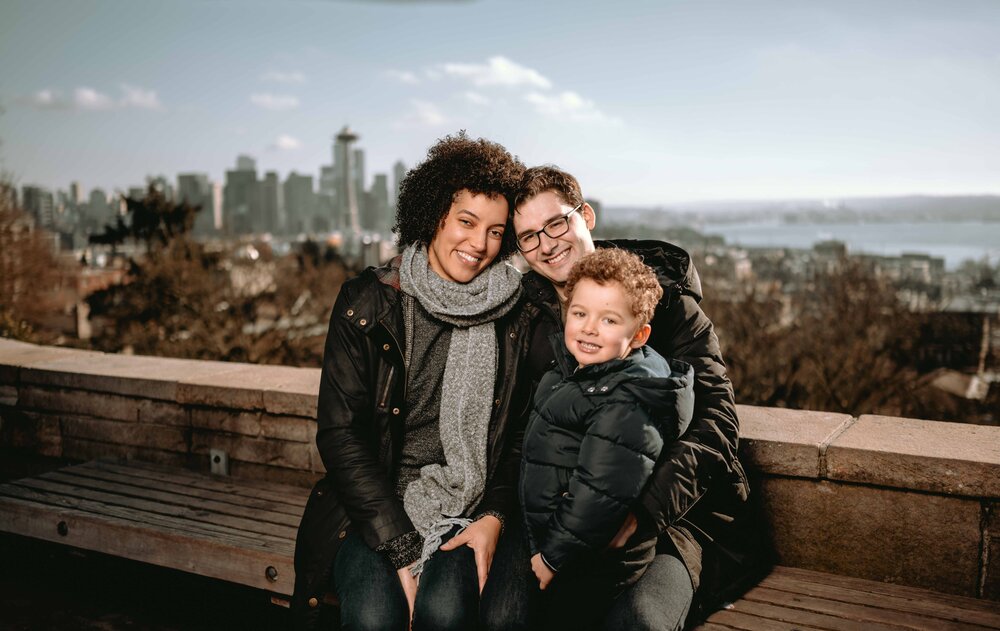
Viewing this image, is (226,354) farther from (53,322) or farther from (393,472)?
(393,472)

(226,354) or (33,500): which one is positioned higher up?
(33,500)

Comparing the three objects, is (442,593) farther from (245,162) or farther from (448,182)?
(245,162)

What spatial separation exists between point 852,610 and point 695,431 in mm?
772

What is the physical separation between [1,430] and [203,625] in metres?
2.15

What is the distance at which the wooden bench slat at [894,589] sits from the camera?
2549 mm

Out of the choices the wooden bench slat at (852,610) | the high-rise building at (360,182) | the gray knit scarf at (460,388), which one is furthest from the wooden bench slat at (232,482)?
the high-rise building at (360,182)

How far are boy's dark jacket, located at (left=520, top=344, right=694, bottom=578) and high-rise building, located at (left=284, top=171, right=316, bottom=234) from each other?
363 ft

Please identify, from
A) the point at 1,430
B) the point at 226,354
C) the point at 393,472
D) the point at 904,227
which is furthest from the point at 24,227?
the point at 904,227

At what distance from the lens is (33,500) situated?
3482 millimetres

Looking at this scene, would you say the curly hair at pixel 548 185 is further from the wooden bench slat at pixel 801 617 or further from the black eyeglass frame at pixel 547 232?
the wooden bench slat at pixel 801 617

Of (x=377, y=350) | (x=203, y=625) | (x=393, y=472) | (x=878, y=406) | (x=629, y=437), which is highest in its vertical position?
(x=377, y=350)

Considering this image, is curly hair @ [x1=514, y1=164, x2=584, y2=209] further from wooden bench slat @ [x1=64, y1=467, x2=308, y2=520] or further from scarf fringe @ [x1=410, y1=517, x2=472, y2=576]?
wooden bench slat @ [x1=64, y1=467, x2=308, y2=520]

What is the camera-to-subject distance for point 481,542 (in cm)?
244

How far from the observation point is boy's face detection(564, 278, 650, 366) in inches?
93.1
